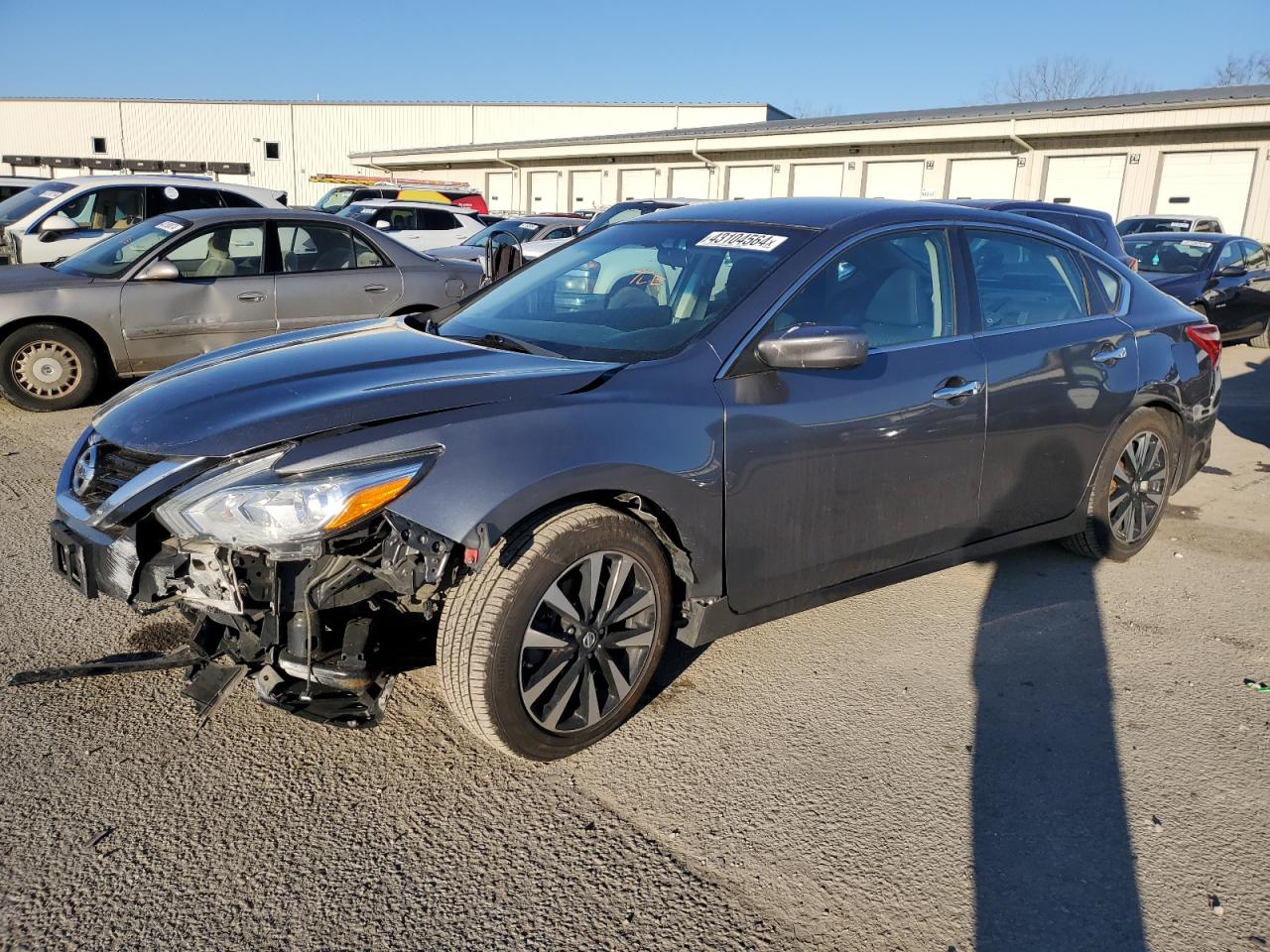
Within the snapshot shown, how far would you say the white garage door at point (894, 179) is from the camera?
26.6 meters

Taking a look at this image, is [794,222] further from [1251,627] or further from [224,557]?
[1251,627]

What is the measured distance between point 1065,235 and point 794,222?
5.65 ft

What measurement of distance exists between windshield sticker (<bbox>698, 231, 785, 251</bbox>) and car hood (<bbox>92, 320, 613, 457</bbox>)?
2.77 ft

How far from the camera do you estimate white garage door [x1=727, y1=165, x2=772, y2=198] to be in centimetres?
2998

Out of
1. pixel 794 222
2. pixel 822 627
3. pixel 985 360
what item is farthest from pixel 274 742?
pixel 985 360

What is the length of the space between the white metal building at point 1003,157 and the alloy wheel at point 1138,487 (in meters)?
14.3

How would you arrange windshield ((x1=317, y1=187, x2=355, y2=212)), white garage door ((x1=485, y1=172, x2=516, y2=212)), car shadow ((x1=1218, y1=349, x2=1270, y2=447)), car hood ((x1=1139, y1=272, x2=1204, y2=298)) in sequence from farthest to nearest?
1. white garage door ((x1=485, y1=172, x2=516, y2=212))
2. windshield ((x1=317, y1=187, x2=355, y2=212))
3. car hood ((x1=1139, y1=272, x2=1204, y2=298))
4. car shadow ((x1=1218, y1=349, x2=1270, y2=447))

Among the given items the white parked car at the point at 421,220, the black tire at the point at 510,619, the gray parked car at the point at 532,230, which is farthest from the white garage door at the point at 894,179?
the black tire at the point at 510,619

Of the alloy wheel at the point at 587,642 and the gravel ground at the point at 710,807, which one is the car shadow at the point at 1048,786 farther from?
the alloy wheel at the point at 587,642

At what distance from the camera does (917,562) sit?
386cm

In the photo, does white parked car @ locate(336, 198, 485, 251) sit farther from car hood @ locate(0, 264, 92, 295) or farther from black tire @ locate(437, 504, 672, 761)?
black tire @ locate(437, 504, 672, 761)

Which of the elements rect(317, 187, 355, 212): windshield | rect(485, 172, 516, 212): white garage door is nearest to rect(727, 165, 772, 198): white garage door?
rect(485, 172, 516, 212): white garage door

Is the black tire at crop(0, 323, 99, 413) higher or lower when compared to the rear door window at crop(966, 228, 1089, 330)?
lower

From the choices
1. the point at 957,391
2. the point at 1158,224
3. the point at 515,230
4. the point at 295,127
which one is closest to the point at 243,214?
the point at 957,391
